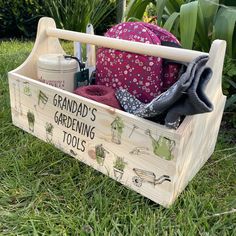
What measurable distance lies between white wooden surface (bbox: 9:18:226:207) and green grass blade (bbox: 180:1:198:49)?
0.26m

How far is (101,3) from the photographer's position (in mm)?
3043

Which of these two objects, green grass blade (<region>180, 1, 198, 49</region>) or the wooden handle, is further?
green grass blade (<region>180, 1, 198, 49</region>)

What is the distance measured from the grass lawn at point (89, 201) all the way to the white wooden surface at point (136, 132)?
3 cm

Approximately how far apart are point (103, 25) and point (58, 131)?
255 centimetres

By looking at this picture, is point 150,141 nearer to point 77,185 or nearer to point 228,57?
point 77,185

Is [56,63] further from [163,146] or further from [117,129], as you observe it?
[163,146]

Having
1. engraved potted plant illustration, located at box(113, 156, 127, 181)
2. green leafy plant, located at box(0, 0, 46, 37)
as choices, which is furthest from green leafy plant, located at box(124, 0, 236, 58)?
green leafy plant, located at box(0, 0, 46, 37)

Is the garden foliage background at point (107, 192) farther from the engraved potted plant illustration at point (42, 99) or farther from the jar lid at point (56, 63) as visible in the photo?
the jar lid at point (56, 63)

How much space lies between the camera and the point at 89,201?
88cm

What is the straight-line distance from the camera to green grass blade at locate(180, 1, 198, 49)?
1132mm

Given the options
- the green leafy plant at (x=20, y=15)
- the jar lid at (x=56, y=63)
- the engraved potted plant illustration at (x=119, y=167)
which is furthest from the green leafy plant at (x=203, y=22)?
the green leafy plant at (x=20, y=15)

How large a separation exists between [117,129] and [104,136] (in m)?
0.06

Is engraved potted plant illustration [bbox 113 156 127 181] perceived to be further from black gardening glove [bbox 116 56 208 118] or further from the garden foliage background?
black gardening glove [bbox 116 56 208 118]

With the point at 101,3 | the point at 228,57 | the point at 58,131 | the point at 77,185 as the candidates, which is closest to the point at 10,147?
the point at 58,131
